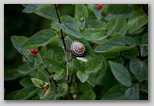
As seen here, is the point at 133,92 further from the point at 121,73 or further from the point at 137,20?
the point at 137,20

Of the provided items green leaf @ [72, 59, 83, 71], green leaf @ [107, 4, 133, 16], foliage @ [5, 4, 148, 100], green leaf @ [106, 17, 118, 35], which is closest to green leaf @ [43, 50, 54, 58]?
foliage @ [5, 4, 148, 100]

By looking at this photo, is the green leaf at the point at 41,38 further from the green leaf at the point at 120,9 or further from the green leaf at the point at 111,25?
the green leaf at the point at 120,9

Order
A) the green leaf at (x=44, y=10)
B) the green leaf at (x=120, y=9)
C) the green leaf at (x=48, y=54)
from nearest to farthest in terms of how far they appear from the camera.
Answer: the green leaf at (x=44, y=10) < the green leaf at (x=48, y=54) < the green leaf at (x=120, y=9)

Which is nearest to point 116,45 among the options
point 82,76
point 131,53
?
point 131,53

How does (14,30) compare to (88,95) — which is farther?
(14,30)

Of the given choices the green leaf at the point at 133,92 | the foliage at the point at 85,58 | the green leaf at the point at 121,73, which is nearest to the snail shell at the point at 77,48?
the foliage at the point at 85,58

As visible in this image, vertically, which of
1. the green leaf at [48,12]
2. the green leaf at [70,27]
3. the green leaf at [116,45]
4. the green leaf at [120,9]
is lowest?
the green leaf at [116,45]

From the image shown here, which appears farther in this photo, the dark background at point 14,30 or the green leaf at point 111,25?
the dark background at point 14,30
